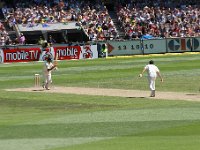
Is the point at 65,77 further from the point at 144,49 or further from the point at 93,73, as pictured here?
the point at 144,49

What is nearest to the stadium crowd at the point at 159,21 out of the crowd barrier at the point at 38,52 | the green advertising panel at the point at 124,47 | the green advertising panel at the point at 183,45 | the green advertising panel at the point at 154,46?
the green advertising panel at the point at 183,45

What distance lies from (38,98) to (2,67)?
22.9 metres

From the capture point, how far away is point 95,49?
61.8 meters

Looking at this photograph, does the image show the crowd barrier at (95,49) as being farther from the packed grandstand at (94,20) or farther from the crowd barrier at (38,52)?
the packed grandstand at (94,20)

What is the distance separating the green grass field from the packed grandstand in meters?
23.1

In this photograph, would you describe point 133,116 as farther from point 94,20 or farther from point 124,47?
point 94,20

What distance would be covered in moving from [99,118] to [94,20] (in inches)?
1894

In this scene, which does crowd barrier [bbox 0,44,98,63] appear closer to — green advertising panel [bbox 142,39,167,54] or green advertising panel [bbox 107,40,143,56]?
green advertising panel [bbox 107,40,143,56]

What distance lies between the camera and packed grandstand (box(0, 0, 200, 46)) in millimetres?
66688

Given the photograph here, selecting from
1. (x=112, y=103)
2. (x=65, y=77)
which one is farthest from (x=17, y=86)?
(x=112, y=103)

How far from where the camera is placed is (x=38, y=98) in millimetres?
31234

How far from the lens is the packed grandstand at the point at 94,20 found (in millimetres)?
66688

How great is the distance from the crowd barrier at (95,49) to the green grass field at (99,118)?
14.3m

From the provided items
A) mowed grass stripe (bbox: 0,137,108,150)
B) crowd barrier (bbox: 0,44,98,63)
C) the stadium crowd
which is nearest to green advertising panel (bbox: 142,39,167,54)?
the stadium crowd
